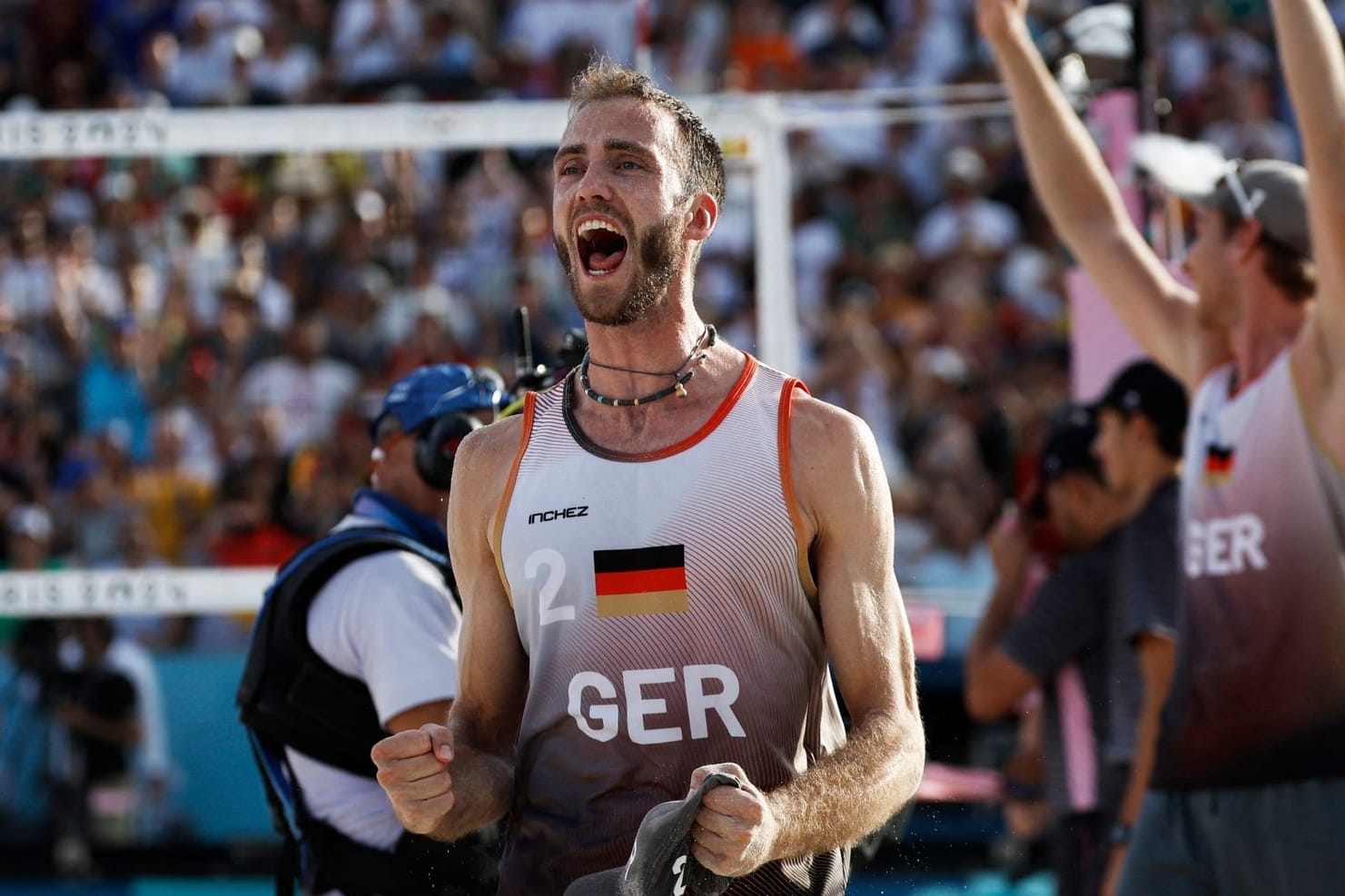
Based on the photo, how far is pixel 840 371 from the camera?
33.0ft

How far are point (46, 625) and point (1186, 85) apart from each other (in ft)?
27.5

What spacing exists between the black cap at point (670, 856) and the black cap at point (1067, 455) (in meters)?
3.07

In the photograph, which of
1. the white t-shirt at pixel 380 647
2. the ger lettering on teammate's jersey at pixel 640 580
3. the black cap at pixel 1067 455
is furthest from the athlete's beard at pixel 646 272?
the black cap at pixel 1067 455

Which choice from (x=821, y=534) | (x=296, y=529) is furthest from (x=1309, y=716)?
(x=296, y=529)

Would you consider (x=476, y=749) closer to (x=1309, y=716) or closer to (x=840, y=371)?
(x=1309, y=716)

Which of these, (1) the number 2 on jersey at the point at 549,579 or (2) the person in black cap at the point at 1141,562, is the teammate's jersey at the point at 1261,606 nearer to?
(2) the person in black cap at the point at 1141,562

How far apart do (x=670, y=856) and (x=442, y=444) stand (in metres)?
1.70

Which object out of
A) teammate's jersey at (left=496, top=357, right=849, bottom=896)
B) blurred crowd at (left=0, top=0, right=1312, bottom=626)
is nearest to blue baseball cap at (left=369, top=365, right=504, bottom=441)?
teammate's jersey at (left=496, top=357, right=849, bottom=896)

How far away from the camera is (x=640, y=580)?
284 centimetres

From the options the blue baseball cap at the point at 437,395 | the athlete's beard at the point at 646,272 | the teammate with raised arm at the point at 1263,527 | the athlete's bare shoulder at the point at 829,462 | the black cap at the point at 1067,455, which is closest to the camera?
the athlete's bare shoulder at the point at 829,462

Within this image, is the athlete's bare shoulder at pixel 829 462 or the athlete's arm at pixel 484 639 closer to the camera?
the athlete's bare shoulder at pixel 829 462

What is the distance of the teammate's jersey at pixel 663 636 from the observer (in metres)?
2.81

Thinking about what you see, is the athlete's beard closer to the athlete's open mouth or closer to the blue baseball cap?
the athlete's open mouth

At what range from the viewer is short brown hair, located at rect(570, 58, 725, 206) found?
300 centimetres
